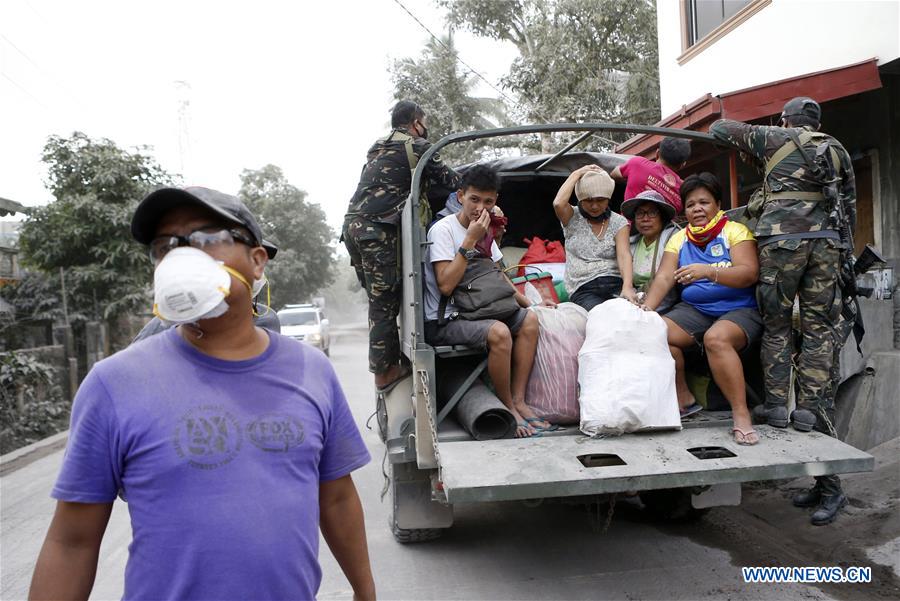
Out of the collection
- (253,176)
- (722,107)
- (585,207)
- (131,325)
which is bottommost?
(131,325)

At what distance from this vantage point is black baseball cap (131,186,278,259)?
4.75ft

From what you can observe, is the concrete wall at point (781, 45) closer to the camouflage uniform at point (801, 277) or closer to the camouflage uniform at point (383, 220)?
the camouflage uniform at point (801, 277)

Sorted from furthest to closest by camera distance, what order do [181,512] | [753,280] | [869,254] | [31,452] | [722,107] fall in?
[31,452], [722,107], [869,254], [753,280], [181,512]

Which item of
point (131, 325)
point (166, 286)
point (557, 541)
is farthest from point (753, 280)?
point (131, 325)

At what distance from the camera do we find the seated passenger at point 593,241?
14.2ft

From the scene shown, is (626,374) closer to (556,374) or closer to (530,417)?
(556,374)

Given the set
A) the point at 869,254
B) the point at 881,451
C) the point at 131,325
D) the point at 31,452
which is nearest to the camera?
the point at 869,254

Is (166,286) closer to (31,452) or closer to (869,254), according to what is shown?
(869,254)

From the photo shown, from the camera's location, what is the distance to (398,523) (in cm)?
407

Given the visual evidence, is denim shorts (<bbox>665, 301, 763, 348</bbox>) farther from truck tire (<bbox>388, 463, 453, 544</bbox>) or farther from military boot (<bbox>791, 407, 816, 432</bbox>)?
truck tire (<bbox>388, 463, 453, 544</bbox>)

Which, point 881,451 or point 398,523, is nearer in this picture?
point 398,523

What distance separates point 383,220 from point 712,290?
2.06m

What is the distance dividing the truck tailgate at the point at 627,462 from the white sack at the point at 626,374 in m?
0.10

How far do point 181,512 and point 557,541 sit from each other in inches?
137
